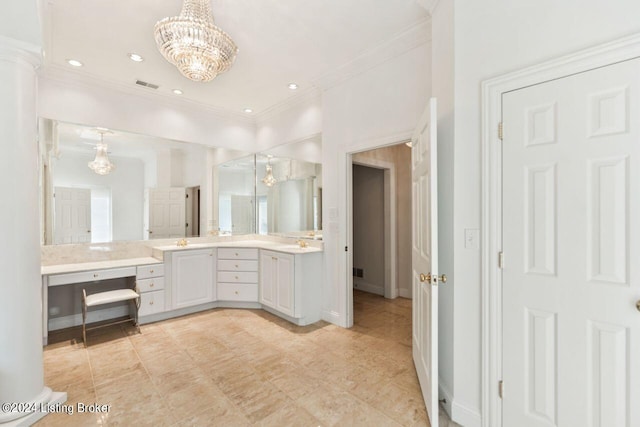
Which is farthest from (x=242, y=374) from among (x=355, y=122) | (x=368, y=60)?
(x=368, y=60)

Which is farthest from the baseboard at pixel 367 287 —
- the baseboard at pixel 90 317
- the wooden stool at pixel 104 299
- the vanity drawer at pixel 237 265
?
the baseboard at pixel 90 317

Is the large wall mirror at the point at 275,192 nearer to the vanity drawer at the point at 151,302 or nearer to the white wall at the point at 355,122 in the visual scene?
the white wall at the point at 355,122

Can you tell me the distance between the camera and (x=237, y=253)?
398 centimetres

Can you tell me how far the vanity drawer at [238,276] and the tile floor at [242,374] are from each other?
23.7 inches

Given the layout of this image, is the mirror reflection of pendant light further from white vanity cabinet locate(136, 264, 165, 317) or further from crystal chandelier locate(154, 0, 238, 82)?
crystal chandelier locate(154, 0, 238, 82)

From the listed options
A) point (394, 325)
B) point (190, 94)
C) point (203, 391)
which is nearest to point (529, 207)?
point (394, 325)

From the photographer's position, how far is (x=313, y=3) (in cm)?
227

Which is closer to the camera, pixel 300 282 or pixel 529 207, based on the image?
pixel 529 207

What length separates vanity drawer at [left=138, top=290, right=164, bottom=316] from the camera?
3.41 meters

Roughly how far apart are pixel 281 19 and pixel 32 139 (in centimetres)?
207

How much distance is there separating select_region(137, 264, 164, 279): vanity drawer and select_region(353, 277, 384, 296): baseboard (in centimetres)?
315

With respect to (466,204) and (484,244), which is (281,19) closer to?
(466,204)

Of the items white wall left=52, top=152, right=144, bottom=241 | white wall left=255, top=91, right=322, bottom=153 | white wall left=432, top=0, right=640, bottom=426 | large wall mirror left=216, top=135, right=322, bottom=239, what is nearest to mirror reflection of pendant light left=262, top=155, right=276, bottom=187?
large wall mirror left=216, top=135, right=322, bottom=239

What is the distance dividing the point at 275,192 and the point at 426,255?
3.00 metres
